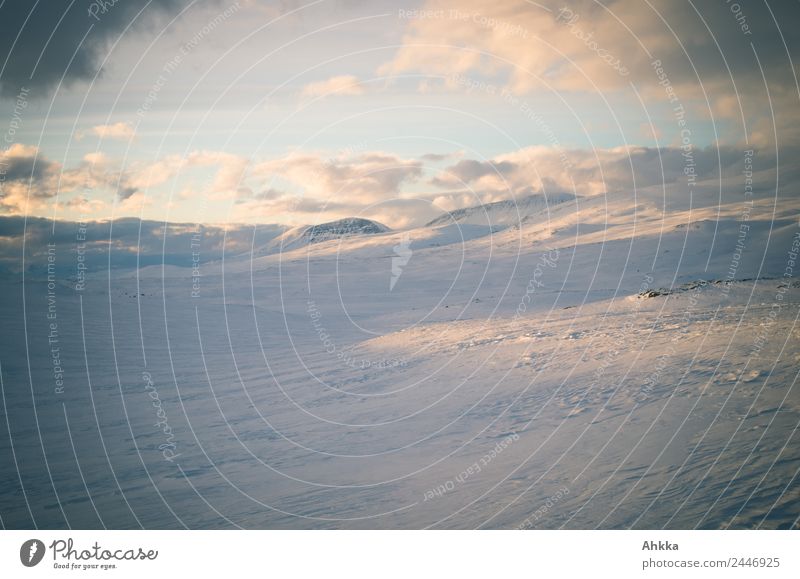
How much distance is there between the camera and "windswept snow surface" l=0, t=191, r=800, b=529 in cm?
1072

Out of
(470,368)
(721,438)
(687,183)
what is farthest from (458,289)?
(687,183)

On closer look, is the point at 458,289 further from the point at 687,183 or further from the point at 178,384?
the point at 687,183

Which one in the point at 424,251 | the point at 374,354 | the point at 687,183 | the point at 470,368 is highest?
the point at 687,183

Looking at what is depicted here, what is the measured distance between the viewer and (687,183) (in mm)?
114000

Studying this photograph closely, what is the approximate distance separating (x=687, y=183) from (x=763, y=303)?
4186 inches

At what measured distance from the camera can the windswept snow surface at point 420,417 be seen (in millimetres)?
10719

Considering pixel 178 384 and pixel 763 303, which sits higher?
pixel 763 303

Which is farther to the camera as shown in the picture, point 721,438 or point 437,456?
point 437,456

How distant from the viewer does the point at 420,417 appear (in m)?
16.1

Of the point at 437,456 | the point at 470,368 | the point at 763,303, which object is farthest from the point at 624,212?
the point at 437,456

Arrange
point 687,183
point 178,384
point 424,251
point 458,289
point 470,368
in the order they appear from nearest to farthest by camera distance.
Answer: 1. point 470,368
2. point 178,384
3. point 458,289
4. point 424,251
5. point 687,183

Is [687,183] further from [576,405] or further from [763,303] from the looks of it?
[576,405]
